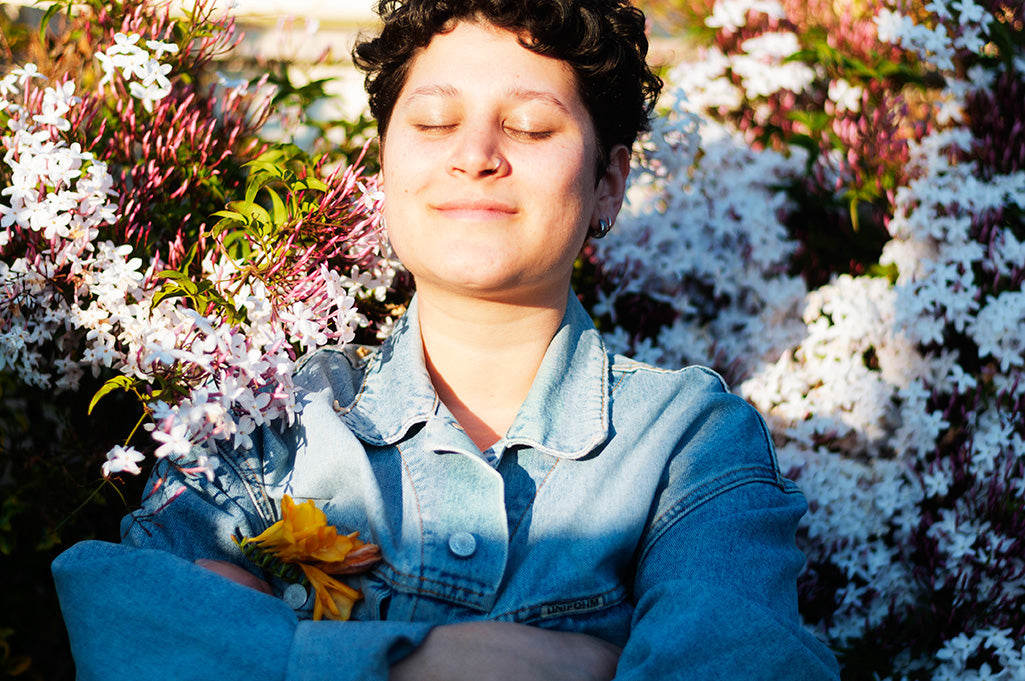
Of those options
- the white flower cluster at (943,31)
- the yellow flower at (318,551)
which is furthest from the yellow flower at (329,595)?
the white flower cluster at (943,31)

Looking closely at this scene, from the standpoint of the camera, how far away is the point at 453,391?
2029mm

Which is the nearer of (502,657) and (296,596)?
(502,657)

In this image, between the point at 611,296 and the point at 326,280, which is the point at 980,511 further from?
the point at 326,280

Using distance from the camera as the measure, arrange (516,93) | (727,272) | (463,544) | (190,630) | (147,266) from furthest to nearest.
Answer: (727,272) → (147,266) → (516,93) → (463,544) → (190,630)

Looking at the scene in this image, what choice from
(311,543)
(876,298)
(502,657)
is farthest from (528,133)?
(876,298)

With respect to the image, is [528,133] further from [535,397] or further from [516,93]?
[535,397]

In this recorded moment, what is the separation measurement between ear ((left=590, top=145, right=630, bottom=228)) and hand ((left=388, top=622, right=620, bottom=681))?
3.46 feet

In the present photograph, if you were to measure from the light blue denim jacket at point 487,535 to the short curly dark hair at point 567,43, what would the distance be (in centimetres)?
59

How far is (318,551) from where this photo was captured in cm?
165

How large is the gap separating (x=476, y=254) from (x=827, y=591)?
5.51 ft

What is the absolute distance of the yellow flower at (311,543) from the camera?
163cm

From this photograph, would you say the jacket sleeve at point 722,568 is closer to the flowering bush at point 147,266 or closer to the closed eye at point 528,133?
the closed eye at point 528,133

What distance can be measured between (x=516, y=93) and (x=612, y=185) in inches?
18.7

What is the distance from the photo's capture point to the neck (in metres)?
1.97
